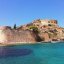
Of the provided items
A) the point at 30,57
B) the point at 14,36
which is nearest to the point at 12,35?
the point at 14,36

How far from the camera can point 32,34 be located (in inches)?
3307

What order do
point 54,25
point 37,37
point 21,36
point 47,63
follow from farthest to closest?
point 54,25 → point 37,37 → point 21,36 → point 47,63

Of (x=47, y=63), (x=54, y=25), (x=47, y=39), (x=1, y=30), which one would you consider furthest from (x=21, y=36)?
(x=47, y=63)

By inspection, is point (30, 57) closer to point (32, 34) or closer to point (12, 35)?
point (12, 35)

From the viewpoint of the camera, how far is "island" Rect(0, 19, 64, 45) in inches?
2872

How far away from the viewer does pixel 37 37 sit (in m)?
87.2

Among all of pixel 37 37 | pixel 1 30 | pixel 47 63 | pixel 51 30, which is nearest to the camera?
pixel 47 63

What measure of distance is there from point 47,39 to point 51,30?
9229mm

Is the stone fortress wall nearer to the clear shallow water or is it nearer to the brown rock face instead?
the brown rock face

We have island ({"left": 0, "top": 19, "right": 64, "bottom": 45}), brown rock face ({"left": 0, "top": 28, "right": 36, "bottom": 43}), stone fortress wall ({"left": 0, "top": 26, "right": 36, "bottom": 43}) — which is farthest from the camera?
island ({"left": 0, "top": 19, "right": 64, "bottom": 45})

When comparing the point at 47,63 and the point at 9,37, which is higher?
the point at 9,37

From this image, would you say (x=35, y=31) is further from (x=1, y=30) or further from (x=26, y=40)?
(x=1, y=30)

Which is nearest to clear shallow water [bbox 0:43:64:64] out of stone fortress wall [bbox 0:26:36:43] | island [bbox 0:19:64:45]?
island [bbox 0:19:64:45]

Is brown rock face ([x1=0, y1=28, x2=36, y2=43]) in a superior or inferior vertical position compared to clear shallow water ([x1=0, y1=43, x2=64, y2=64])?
superior
